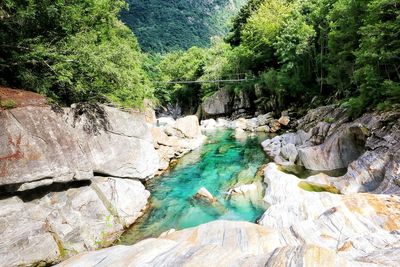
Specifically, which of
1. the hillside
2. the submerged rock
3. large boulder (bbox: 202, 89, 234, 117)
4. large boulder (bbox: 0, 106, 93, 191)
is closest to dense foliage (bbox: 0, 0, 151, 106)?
large boulder (bbox: 0, 106, 93, 191)

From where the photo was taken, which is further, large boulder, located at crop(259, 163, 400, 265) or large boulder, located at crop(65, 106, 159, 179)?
large boulder, located at crop(65, 106, 159, 179)

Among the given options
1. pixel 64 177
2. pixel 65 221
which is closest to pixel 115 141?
Result: pixel 64 177

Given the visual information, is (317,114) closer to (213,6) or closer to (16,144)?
(16,144)

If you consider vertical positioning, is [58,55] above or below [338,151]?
above

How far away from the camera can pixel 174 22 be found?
321 feet

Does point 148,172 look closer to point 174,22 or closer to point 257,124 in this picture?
point 257,124

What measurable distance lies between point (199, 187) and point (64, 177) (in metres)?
6.49

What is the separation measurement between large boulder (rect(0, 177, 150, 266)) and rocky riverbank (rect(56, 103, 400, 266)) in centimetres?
208

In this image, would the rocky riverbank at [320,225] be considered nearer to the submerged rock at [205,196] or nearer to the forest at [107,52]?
the submerged rock at [205,196]

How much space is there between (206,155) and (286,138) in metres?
5.81

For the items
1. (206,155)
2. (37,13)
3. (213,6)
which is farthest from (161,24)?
(37,13)

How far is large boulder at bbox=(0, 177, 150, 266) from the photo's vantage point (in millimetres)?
7180

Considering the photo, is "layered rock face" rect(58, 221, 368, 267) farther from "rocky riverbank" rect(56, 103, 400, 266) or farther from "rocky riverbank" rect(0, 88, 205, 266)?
"rocky riverbank" rect(0, 88, 205, 266)

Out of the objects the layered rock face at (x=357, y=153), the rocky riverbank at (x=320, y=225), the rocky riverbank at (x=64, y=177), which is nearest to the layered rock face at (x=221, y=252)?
the rocky riverbank at (x=320, y=225)
